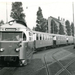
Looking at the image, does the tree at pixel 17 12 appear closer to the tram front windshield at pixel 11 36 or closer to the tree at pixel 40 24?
the tree at pixel 40 24

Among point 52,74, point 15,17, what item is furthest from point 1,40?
point 15,17

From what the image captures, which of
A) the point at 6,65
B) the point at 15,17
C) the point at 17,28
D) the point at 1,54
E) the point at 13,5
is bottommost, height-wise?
the point at 6,65

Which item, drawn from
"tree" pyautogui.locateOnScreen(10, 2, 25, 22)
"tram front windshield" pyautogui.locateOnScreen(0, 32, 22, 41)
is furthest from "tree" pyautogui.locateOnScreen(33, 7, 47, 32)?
"tram front windshield" pyautogui.locateOnScreen(0, 32, 22, 41)

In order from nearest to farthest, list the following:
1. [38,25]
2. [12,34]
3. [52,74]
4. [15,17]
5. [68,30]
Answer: [52,74], [12,34], [15,17], [38,25], [68,30]

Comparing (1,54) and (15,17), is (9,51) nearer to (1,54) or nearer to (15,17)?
(1,54)

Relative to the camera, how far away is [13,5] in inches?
1937

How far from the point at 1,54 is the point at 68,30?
107403 mm

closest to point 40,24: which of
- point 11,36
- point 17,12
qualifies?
point 17,12

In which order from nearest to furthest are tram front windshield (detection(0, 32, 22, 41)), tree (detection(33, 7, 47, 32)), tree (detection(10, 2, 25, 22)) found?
tram front windshield (detection(0, 32, 22, 41)), tree (detection(10, 2, 25, 22)), tree (detection(33, 7, 47, 32))

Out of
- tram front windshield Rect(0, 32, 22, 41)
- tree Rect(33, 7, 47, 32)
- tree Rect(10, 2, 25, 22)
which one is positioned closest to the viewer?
tram front windshield Rect(0, 32, 22, 41)

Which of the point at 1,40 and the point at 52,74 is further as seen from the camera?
the point at 1,40

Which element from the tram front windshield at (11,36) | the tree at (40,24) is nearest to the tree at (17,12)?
the tree at (40,24)

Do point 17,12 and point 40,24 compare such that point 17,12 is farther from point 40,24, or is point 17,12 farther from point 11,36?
point 11,36

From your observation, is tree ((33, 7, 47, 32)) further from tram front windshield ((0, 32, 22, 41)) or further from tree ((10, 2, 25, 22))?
tram front windshield ((0, 32, 22, 41))
